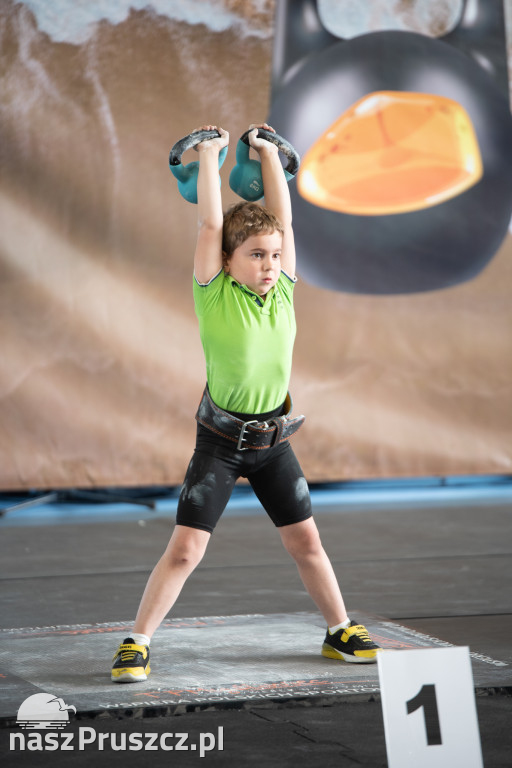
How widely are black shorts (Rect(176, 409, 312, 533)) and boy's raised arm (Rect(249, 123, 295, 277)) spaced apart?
444 millimetres

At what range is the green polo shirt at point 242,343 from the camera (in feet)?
9.18

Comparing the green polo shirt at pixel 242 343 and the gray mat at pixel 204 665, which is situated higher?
the green polo shirt at pixel 242 343

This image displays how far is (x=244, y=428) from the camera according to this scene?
2791 millimetres

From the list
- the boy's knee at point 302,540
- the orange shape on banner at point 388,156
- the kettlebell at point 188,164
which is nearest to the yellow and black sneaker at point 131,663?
the boy's knee at point 302,540

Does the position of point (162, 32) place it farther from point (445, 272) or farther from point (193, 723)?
point (193, 723)

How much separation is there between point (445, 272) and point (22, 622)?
144 inches

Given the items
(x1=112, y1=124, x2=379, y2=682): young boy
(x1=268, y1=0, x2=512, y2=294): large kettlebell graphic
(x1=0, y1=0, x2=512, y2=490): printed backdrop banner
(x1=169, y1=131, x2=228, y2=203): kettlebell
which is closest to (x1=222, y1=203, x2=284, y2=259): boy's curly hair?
(x1=112, y1=124, x2=379, y2=682): young boy

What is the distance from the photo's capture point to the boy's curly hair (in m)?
2.79

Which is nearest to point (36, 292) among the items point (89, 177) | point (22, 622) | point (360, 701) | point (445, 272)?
point (89, 177)

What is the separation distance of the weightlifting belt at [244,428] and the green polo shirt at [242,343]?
4 cm

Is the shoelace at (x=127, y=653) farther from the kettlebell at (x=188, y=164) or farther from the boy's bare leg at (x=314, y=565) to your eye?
the kettlebell at (x=188, y=164)

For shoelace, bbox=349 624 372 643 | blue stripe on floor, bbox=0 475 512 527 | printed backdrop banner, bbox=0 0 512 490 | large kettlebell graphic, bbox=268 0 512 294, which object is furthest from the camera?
large kettlebell graphic, bbox=268 0 512 294

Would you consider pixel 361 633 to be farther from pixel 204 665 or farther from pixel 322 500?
pixel 322 500

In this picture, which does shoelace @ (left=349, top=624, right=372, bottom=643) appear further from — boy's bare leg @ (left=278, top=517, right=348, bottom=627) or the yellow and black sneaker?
the yellow and black sneaker
